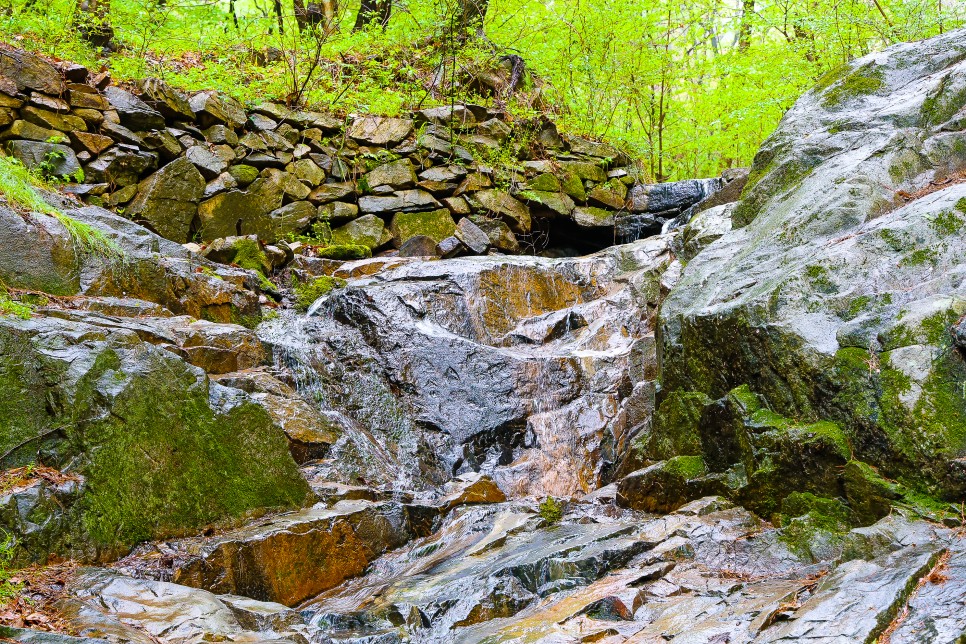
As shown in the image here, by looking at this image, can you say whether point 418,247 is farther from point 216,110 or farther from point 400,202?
point 216,110

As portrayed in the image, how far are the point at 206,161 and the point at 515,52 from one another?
6.18 meters

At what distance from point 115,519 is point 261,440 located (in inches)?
47.0

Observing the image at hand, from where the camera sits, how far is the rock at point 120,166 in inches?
362

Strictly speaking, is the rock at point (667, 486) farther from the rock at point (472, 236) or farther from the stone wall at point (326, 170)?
the rock at point (472, 236)

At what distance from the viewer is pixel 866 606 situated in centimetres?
294

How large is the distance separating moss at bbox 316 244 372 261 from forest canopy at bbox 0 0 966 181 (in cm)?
259

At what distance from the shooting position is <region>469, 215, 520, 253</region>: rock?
11.8m

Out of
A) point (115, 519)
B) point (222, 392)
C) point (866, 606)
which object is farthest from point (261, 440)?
point (866, 606)

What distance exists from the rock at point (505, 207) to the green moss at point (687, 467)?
726 centimetres

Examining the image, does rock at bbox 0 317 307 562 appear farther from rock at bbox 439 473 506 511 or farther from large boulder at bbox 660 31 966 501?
Result: large boulder at bbox 660 31 966 501

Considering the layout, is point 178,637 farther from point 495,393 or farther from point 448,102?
point 448,102

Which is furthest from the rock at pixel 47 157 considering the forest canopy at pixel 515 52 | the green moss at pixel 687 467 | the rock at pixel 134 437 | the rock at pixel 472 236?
the green moss at pixel 687 467

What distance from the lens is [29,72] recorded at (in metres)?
9.02

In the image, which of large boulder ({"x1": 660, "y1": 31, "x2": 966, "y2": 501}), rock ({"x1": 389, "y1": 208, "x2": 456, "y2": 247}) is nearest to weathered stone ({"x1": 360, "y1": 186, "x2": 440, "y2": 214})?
rock ({"x1": 389, "y1": 208, "x2": 456, "y2": 247})
